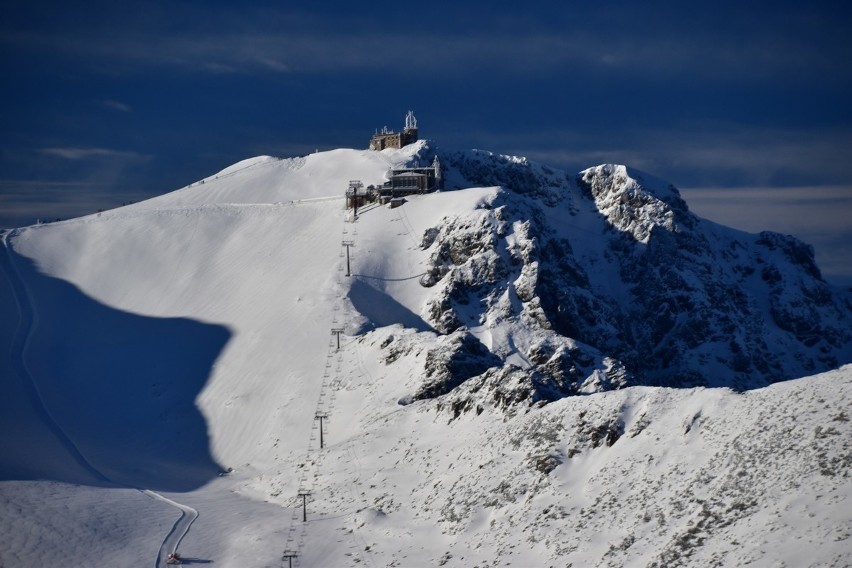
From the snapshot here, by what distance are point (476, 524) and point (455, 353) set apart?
3415cm

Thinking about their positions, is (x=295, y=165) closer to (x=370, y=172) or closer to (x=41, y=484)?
(x=370, y=172)

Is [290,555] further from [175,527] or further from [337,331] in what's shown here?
[337,331]

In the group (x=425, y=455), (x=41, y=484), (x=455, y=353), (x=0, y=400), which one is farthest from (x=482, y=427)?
(x=0, y=400)

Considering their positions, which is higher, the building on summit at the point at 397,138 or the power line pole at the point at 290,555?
the building on summit at the point at 397,138

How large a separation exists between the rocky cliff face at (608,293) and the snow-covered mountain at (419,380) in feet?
1.44

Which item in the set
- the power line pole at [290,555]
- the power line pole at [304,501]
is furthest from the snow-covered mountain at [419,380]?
the power line pole at [304,501]

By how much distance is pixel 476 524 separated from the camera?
77.9 meters

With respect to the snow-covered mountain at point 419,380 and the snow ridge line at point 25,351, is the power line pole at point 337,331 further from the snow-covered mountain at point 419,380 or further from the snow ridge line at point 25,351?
the snow ridge line at point 25,351

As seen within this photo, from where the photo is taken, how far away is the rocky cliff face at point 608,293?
129m

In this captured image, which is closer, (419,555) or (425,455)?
(419,555)

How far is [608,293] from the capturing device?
172m

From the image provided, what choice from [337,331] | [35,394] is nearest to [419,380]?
[337,331]

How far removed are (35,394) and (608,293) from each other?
274ft

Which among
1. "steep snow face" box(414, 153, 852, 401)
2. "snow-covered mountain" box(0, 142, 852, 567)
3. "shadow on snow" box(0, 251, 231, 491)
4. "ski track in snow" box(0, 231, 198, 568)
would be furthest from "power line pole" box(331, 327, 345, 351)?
"ski track in snow" box(0, 231, 198, 568)
